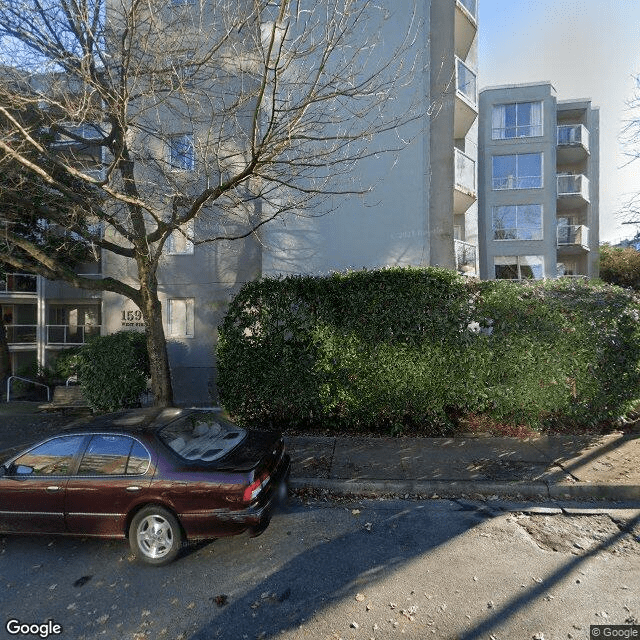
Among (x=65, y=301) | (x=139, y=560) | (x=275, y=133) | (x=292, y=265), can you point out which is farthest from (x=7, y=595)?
(x=65, y=301)

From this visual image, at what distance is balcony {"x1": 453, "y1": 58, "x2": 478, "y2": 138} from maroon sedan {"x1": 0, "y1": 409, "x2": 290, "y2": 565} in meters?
11.8

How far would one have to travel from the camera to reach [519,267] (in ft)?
68.9

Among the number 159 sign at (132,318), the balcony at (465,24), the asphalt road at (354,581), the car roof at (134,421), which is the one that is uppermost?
the balcony at (465,24)

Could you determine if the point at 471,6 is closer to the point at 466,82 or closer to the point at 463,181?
the point at 466,82

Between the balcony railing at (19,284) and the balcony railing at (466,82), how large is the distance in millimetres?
17456

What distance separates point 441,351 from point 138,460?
193 inches

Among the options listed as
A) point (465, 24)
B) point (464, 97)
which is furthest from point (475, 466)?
point (465, 24)

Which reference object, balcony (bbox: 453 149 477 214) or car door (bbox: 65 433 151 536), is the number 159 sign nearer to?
car door (bbox: 65 433 151 536)

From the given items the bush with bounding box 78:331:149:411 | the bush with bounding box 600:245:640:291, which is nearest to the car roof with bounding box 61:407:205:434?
the bush with bounding box 78:331:149:411

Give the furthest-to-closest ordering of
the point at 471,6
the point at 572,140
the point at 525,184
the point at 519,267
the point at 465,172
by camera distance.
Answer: the point at 572,140, the point at 525,184, the point at 519,267, the point at 471,6, the point at 465,172

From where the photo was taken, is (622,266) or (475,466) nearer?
(475,466)

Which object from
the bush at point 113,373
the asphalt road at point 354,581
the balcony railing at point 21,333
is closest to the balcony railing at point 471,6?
the bush at point 113,373

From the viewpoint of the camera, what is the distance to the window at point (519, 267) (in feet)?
68.0
